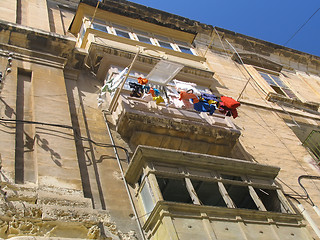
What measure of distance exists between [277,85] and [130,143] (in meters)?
11.6

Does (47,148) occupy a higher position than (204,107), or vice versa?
(204,107)

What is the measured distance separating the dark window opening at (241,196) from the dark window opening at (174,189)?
1084mm

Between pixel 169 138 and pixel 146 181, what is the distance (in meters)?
3.00

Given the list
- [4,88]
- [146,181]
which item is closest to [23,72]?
[4,88]

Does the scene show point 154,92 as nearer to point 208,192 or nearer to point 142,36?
point 208,192

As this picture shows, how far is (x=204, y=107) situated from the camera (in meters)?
12.1

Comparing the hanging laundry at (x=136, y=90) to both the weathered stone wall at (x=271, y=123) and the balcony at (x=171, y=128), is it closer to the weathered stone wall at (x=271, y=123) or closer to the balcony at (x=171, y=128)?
the balcony at (x=171, y=128)

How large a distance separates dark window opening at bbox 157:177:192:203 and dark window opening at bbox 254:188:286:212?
6.21 feet

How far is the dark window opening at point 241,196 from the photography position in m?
9.31

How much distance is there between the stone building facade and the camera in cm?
756

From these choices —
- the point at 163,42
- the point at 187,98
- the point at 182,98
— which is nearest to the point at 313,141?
the point at 163,42

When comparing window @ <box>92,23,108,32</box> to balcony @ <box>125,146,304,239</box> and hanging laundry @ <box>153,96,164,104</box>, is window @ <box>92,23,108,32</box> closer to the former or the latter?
hanging laundry @ <box>153,96,164,104</box>

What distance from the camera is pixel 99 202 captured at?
27.5 ft

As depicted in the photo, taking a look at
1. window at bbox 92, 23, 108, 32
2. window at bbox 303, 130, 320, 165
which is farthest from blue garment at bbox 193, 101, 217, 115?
window at bbox 303, 130, 320, 165
